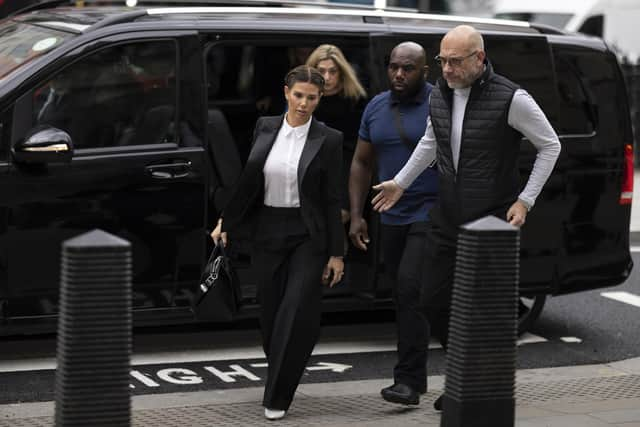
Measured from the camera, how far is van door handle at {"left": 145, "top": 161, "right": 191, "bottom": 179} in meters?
7.21

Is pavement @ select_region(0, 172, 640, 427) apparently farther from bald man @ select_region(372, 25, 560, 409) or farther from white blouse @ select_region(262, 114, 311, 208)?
white blouse @ select_region(262, 114, 311, 208)

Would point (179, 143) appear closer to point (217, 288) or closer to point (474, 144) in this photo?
point (217, 288)

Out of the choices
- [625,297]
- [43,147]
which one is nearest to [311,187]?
[43,147]

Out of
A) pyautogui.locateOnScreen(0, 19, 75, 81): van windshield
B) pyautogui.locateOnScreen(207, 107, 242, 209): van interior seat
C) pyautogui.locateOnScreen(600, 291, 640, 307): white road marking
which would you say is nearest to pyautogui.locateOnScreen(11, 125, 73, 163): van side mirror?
pyautogui.locateOnScreen(0, 19, 75, 81): van windshield

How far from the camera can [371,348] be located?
8078 millimetres

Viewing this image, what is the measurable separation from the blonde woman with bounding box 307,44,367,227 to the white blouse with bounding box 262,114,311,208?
110 centimetres

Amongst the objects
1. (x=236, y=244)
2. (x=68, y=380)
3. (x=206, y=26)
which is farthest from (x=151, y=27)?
(x=68, y=380)

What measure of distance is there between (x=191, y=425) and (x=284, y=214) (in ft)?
3.32

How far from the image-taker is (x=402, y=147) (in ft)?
22.2

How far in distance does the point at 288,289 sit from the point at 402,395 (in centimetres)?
72

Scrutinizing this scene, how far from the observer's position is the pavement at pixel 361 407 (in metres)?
6.11

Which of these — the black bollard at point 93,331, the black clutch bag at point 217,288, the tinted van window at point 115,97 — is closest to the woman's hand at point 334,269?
the black clutch bag at point 217,288

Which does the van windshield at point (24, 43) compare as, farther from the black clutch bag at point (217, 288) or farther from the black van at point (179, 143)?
the black clutch bag at point (217, 288)

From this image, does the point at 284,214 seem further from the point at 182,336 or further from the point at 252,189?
Answer: the point at 182,336
